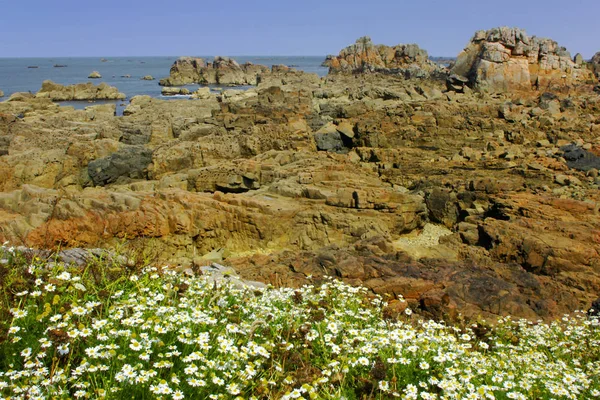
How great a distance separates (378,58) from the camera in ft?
384

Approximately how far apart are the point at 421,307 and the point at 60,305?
680 cm

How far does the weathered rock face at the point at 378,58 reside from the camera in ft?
357

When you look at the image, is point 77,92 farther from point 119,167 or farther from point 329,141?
point 119,167

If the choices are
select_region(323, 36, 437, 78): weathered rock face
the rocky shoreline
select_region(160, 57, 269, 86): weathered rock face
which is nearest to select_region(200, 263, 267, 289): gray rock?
the rocky shoreline

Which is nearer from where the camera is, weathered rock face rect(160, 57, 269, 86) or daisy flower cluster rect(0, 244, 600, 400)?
daisy flower cluster rect(0, 244, 600, 400)

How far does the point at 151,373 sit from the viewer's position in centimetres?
361

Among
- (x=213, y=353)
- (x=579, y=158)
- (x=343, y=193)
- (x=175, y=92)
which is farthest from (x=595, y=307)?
(x=175, y=92)

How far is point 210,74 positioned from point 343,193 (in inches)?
4110

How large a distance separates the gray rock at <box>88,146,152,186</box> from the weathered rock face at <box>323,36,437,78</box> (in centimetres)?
7993

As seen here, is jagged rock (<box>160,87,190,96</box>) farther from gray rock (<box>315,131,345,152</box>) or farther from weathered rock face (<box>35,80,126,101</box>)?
gray rock (<box>315,131,345,152</box>)

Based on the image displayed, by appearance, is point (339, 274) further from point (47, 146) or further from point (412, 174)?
point (47, 146)

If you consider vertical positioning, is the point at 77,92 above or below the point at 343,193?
below

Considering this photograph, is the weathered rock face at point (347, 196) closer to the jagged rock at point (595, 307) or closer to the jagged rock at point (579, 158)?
the jagged rock at point (579, 158)

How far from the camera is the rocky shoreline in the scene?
36.9 ft
